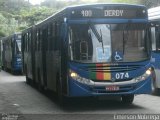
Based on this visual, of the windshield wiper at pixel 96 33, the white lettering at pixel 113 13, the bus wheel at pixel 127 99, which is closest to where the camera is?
the windshield wiper at pixel 96 33

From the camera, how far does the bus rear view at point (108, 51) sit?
15.3 m

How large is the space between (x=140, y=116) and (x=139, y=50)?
262 cm

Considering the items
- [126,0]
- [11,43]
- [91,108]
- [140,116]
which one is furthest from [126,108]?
[126,0]

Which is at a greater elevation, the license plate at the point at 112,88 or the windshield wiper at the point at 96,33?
the windshield wiper at the point at 96,33

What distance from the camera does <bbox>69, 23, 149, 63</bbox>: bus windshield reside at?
15.3 m

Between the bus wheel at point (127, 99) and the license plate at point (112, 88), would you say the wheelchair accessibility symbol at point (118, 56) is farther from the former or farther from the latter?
the bus wheel at point (127, 99)

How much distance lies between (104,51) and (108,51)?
0.12 metres

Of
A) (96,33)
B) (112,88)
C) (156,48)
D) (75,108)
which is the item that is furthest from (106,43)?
(156,48)

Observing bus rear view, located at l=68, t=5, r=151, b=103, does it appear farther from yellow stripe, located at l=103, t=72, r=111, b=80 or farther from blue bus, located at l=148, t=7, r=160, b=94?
blue bus, located at l=148, t=7, r=160, b=94

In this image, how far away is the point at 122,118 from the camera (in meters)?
13.3

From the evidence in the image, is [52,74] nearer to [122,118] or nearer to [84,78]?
[84,78]

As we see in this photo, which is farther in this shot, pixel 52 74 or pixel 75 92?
pixel 52 74

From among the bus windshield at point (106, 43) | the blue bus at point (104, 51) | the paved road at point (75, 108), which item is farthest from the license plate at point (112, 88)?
the bus windshield at point (106, 43)

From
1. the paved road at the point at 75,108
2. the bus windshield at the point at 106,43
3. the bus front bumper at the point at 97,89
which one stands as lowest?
the paved road at the point at 75,108
